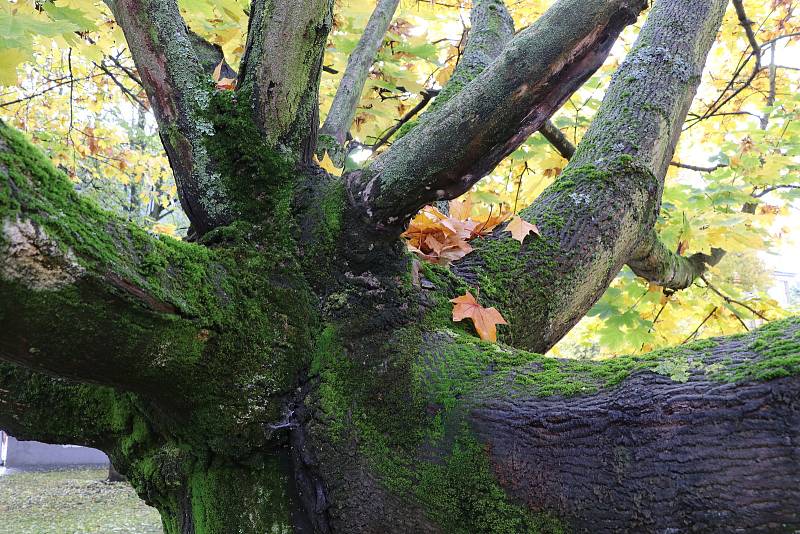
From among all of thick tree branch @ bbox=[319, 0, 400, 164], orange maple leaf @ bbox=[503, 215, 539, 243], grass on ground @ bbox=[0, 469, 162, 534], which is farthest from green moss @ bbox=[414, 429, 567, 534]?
grass on ground @ bbox=[0, 469, 162, 534]

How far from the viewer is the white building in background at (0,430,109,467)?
13617mm

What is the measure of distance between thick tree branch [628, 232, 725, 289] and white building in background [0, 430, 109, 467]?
47.0ft

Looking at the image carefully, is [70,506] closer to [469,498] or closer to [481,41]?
[481,41]

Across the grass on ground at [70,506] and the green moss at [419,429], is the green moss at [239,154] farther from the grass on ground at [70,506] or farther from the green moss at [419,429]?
the grass on ground at [70,506]

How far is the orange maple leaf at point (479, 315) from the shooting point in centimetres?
175

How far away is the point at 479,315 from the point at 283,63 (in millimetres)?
Answer: 964

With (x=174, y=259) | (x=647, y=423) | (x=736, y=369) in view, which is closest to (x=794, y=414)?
(x=736, y=369)

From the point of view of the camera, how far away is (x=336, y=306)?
5.38 feet

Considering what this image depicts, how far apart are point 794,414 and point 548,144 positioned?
300 cm

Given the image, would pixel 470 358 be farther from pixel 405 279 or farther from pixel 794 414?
pixel 794 414

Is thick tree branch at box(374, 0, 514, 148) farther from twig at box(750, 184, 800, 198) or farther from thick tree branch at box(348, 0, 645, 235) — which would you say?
twig at box(750, 184, 800, 198)

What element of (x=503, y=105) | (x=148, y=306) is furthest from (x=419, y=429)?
(x=503, y=105)

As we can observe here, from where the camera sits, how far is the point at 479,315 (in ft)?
5.80

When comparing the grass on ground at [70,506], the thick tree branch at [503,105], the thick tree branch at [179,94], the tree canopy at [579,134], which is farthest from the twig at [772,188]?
the grass on ground at [70,506]
